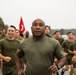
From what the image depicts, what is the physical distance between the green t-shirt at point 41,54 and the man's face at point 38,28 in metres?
0.14

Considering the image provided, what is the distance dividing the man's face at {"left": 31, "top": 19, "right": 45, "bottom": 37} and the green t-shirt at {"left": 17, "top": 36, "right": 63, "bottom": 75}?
14cm

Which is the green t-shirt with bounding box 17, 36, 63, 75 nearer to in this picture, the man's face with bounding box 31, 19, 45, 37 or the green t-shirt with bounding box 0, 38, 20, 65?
the man's face with bounding box 31, 19, 45, 37

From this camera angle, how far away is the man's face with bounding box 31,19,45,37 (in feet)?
18.5

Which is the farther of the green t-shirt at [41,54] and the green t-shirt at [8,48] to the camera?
the green t-shirt at [8,48]

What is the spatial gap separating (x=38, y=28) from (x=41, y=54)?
0.42 m

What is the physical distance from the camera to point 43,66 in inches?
226

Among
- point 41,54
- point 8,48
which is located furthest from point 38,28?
point 8,48

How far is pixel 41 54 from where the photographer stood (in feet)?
18.6

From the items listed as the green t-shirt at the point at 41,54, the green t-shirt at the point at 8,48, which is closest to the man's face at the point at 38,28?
the green t-shirt at the point at 41,54

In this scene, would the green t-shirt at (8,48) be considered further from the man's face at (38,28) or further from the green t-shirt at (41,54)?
the man's face at (38,28)

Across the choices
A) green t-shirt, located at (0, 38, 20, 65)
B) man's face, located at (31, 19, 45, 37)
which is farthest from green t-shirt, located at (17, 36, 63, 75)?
green t-shirt, located at (0, 38, 20, 65)

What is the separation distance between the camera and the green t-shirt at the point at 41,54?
18.7 ft

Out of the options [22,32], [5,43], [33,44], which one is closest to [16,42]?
[5,43]

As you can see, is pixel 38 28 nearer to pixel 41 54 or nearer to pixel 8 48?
pixel 41 54
